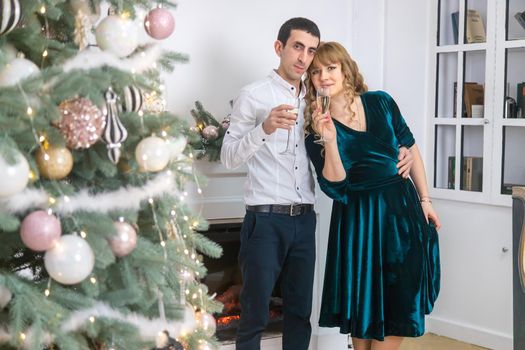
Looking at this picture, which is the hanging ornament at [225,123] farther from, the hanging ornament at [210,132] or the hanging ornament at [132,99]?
the hanging ornament at [132,99]

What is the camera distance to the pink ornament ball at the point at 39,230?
1553 millimetres

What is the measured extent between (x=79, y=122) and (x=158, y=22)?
1.31 ft

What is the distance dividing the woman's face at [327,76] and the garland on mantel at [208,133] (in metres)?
0.48

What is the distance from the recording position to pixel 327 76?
299cm

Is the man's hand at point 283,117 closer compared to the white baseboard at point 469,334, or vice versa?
the man's hand at point 283,117

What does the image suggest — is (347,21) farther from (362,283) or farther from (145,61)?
(145,61)

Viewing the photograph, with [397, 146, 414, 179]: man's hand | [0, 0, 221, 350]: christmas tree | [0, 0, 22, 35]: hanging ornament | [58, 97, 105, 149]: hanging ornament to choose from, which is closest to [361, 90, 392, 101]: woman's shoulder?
[397, 146, 414, 179]: man's hand

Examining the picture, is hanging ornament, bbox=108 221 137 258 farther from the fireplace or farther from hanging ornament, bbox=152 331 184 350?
the fireplace

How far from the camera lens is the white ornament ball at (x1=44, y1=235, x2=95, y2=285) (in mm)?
1575

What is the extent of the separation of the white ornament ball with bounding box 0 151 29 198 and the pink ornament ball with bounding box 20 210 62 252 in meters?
0.08

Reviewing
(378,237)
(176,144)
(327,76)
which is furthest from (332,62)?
(176,144)

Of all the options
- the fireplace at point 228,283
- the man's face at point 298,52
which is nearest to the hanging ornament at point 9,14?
the man's face at point 298,52

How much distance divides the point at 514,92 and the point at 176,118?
99.1 inches

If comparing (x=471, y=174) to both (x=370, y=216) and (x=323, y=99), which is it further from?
(x=323, y=99)
